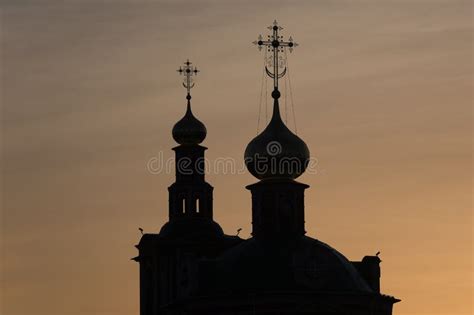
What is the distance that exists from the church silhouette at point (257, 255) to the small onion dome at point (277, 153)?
4 centimetres

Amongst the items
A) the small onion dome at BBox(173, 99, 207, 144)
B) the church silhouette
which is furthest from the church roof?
the small onion dome at BBox(173, 99, 207, 144)

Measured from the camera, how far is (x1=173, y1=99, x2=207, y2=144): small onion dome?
120 meters

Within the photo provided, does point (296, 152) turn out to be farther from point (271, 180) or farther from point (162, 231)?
point (162, 231)

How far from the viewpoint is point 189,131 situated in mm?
119875

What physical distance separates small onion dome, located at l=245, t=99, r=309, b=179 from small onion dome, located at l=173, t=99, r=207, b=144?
741 centimetres

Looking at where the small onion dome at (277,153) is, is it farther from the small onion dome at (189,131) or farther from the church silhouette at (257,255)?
the small onion dome at (189,131)

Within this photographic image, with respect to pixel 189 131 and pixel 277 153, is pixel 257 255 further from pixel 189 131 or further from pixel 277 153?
pixel 189 131

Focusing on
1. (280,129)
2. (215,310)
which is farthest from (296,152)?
(215,310)

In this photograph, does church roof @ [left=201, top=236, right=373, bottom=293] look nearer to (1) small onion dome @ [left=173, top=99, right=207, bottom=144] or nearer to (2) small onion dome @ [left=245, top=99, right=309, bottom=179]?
(2) small onion dome @ [left=245, top=99, right=309, bottom=179]

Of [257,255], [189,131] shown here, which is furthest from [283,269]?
[189,131]

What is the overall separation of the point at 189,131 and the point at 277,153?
8.76 metres

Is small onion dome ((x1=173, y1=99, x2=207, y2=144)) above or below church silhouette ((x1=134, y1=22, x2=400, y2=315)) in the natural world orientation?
above

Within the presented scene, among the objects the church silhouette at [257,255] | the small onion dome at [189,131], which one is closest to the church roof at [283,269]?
the church silhouette at [257,255]

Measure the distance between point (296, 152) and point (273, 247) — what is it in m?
4.44
